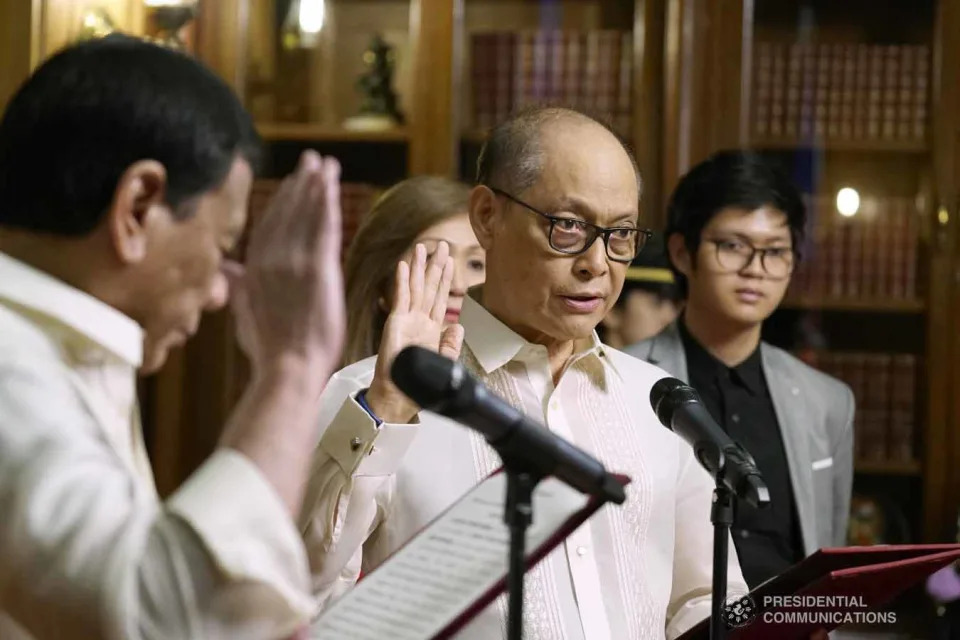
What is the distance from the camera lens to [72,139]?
0.91 m

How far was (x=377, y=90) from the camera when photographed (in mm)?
3621

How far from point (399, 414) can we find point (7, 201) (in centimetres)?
65

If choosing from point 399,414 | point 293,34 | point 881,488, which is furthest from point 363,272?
point 881,488

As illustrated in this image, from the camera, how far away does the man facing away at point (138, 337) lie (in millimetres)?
814

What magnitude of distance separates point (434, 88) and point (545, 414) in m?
2.05

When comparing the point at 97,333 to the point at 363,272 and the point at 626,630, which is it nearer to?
the point at 626,630

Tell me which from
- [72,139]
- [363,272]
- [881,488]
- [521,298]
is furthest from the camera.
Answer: [881,488]

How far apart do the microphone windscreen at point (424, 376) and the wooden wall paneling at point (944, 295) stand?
276 cm

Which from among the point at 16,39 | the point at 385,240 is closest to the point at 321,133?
the point at 16,39

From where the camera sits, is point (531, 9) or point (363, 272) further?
point (531, 9)

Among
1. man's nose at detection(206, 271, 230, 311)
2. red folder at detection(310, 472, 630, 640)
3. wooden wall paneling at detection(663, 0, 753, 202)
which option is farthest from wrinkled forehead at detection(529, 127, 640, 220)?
wooden wall paneling at detection(663, 0, 753, 202)

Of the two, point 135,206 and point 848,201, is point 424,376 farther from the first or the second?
point 848,201

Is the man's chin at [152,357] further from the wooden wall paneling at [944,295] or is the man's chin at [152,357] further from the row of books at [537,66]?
the wooden wall paneling at [944,295]

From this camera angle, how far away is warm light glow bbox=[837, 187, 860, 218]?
11.8 ft
